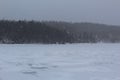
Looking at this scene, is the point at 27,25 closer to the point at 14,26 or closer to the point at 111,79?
the point at 14,26

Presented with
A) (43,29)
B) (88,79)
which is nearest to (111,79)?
(88,79)

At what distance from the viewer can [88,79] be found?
1031 centimetres

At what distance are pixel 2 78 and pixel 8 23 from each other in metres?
65.5

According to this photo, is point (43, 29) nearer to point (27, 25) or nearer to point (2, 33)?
point (27, 25)

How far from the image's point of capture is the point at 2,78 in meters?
10.7

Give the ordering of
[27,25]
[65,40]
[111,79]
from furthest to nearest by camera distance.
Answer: [27,25]
[65,40]
[111,79]

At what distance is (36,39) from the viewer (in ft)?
236

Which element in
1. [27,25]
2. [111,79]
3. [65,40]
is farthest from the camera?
[27,25]

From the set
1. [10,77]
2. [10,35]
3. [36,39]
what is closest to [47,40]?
[36,39]

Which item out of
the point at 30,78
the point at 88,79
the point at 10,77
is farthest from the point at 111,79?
the point at 10,77

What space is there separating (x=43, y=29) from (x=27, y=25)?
4.34m

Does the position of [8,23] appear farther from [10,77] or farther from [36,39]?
[10,77]

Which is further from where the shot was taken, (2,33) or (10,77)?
(2,33)

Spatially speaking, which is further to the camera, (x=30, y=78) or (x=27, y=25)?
(x=27, y=25)
